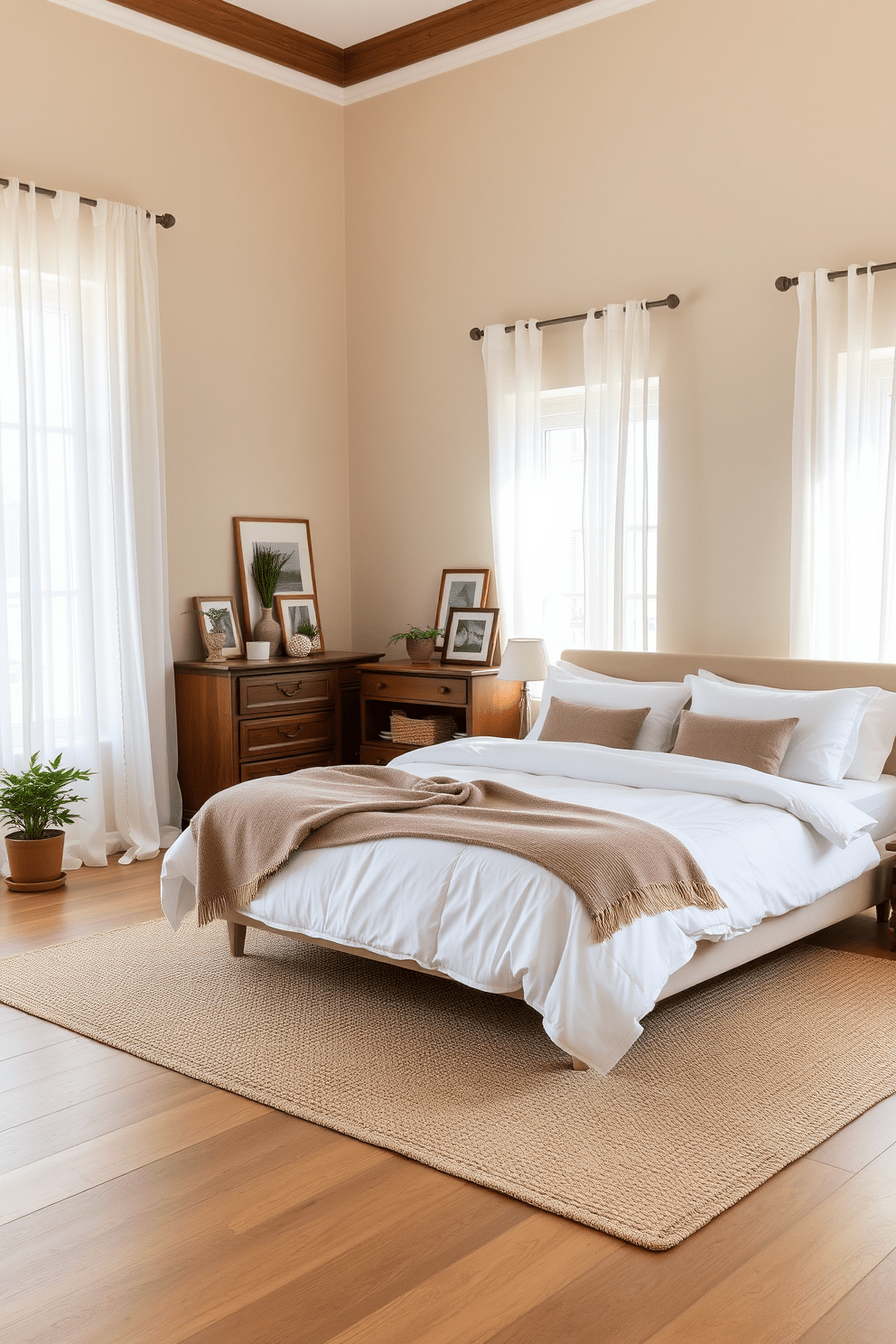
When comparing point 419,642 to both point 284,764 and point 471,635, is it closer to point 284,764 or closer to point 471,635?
point 471,635

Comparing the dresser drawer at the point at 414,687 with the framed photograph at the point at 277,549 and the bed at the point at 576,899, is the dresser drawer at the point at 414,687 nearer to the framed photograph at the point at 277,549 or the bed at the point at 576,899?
the framed photograph at the point at 277,549

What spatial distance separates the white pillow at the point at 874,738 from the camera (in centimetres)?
457

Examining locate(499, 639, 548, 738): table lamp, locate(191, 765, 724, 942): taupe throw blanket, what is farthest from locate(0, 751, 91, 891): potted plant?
locate(499, 639, 548, 738): table lamp

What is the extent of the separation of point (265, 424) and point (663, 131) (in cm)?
235

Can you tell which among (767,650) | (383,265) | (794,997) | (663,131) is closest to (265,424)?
(383,265)

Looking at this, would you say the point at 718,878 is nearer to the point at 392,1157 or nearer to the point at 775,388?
the point at 392,1157

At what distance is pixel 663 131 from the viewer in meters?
5.35

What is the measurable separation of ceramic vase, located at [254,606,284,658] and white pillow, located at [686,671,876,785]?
94.3 inches

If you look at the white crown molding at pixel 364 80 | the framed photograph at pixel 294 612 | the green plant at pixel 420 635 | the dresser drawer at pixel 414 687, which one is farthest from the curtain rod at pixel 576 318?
the dresser drawer at pixel 414 687

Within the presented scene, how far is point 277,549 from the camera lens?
20.7ft

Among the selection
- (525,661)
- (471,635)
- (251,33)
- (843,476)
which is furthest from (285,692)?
(251,33)

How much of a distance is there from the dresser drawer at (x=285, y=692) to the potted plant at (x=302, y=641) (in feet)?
0.60

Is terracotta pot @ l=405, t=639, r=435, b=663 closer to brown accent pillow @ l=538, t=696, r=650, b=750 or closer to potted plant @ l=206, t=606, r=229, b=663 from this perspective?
potted plant @ l=206, t=606, r=229, b=663

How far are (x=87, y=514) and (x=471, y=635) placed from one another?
75.3 inches
